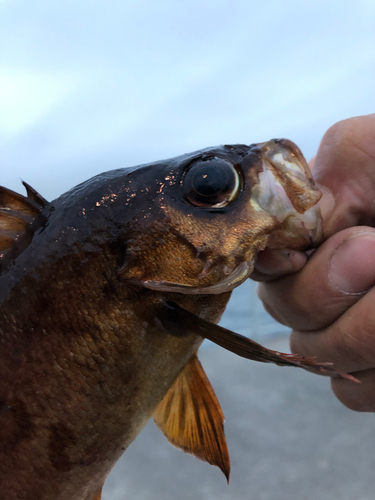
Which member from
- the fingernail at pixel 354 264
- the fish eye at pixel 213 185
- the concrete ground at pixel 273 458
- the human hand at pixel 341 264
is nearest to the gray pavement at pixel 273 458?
the concrete ground at pixel 273 458

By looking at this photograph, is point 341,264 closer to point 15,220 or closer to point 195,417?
point 195,417

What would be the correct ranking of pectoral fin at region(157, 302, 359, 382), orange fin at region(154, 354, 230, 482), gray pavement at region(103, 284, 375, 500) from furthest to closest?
gray pavement at region(103, 284, 375, 500) < orange fin at region(154, 354, 230, 482) < pectoral fin at region(157, 302, 359, 382)

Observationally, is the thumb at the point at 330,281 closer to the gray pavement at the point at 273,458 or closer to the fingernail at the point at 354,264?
the fingernail at the point at 354,264

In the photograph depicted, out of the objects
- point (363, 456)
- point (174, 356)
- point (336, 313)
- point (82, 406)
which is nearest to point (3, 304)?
point (82, 406)

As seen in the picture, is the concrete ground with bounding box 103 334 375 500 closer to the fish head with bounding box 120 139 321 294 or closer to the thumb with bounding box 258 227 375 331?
the thumb with bounding box 258 227 375 331

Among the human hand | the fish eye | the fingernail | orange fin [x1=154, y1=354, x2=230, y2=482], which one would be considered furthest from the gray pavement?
the fish eye

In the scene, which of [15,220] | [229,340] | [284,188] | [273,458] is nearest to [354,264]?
[284,188]

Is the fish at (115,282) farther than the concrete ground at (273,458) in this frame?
No

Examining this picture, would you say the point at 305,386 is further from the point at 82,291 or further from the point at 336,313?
the point at 82,291
